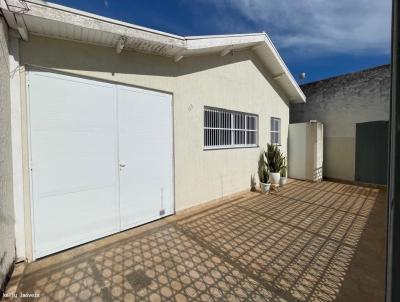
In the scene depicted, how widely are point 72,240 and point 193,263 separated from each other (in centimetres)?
204

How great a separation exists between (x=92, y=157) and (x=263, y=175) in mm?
5592

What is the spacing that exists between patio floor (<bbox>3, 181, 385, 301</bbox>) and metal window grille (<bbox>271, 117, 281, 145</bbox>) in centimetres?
421

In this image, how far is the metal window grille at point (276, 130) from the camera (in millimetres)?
8460

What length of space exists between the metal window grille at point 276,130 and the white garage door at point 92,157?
17.2 feet

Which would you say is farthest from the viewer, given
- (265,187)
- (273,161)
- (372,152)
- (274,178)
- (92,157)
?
(372,152)

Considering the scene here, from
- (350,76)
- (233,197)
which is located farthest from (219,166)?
(350,76)

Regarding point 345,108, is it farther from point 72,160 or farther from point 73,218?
point 73,218

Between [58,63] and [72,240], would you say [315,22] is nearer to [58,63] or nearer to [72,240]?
[58,63]

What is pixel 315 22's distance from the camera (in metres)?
5.43

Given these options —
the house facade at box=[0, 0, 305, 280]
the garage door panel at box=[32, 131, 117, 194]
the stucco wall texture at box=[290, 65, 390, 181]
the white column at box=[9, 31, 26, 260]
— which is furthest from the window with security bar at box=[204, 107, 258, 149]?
the stucco wall texture at box=[290, 65, 390, 181]

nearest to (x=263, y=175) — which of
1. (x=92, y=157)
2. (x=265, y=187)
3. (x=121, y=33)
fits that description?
(x=265, y=187)

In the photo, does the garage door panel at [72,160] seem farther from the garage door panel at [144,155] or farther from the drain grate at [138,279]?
the drain grate at [138,279]

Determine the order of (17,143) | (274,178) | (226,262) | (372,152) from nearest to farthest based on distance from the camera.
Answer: (17,143)
(226,262)
(274,178)
(372,152)

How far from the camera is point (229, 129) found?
20.8 ft
